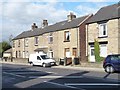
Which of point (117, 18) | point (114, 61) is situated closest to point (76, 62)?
point (117, 18)

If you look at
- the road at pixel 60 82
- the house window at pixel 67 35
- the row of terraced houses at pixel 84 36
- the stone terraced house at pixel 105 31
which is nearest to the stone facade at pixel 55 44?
the row of terraced houses at pixel 84 36

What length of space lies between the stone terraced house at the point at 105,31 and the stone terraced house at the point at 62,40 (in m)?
1.82

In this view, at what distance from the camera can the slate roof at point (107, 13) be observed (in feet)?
122

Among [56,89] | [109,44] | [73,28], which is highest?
[73,28]

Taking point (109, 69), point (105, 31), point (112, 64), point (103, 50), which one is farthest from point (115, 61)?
point (105, 31)

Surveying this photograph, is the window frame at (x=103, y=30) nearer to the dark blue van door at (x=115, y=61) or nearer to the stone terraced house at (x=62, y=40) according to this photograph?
the stone terraced house at (x=62, y=40)

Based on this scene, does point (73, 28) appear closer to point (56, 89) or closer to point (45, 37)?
point (45, 37)

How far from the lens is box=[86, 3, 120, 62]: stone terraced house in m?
36.0

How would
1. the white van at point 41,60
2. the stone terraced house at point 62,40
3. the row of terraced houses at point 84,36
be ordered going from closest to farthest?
the row of terraced houses at point 84,36 → the white van at point 41,60 → the stone terraced house at point 62,40

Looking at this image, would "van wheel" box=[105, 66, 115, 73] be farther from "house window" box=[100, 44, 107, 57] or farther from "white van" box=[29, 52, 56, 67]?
"white van" box=[29, 52, 56, 67]

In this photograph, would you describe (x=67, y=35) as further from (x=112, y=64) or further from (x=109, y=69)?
(x=112, y=64)

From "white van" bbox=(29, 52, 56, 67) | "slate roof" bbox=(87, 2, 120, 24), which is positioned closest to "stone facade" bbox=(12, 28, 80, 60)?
"white van" bbox=(29, 52, 56, 67)

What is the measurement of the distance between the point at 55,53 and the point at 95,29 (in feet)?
37.3

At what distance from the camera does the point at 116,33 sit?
36.0m
